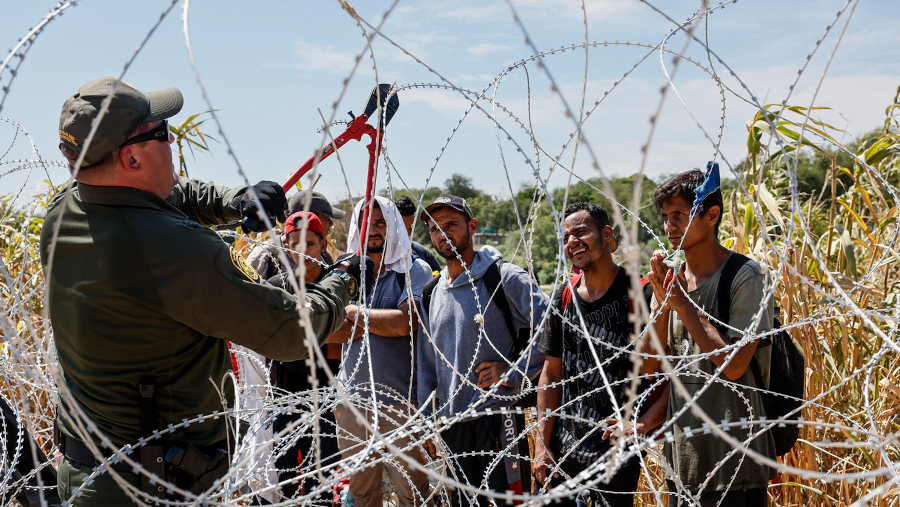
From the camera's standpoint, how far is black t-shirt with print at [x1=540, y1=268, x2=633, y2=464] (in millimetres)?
3033

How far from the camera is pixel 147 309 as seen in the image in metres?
1.89

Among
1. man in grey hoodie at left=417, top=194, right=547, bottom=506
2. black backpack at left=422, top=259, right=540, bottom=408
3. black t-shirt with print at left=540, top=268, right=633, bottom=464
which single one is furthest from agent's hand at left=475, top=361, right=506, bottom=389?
black t-shirt with print at left=540, top=268, right=633, bottom=464

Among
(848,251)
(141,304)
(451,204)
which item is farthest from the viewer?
(451,204)

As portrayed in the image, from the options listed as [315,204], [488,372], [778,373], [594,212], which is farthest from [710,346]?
[315,204]

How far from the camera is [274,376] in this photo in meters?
4.09

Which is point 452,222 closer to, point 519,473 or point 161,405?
point 519,473

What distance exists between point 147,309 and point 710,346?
2036mm

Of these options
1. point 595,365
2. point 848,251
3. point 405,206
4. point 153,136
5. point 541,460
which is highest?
point 153,136

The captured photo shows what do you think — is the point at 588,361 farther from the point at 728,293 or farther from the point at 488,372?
the point at 728,293

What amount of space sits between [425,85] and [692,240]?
1310mm

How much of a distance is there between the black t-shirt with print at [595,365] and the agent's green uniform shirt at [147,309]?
4.95ft

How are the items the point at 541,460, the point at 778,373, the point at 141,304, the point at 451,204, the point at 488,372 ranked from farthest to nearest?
1. the point at 451,204
2. the point at 488,372
3. the point at 541,460
4. the point at 778,373
5. the point at 141,304

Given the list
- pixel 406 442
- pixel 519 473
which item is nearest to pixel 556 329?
pixel 519 473

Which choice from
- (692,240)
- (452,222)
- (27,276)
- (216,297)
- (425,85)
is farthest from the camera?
(27,276)
